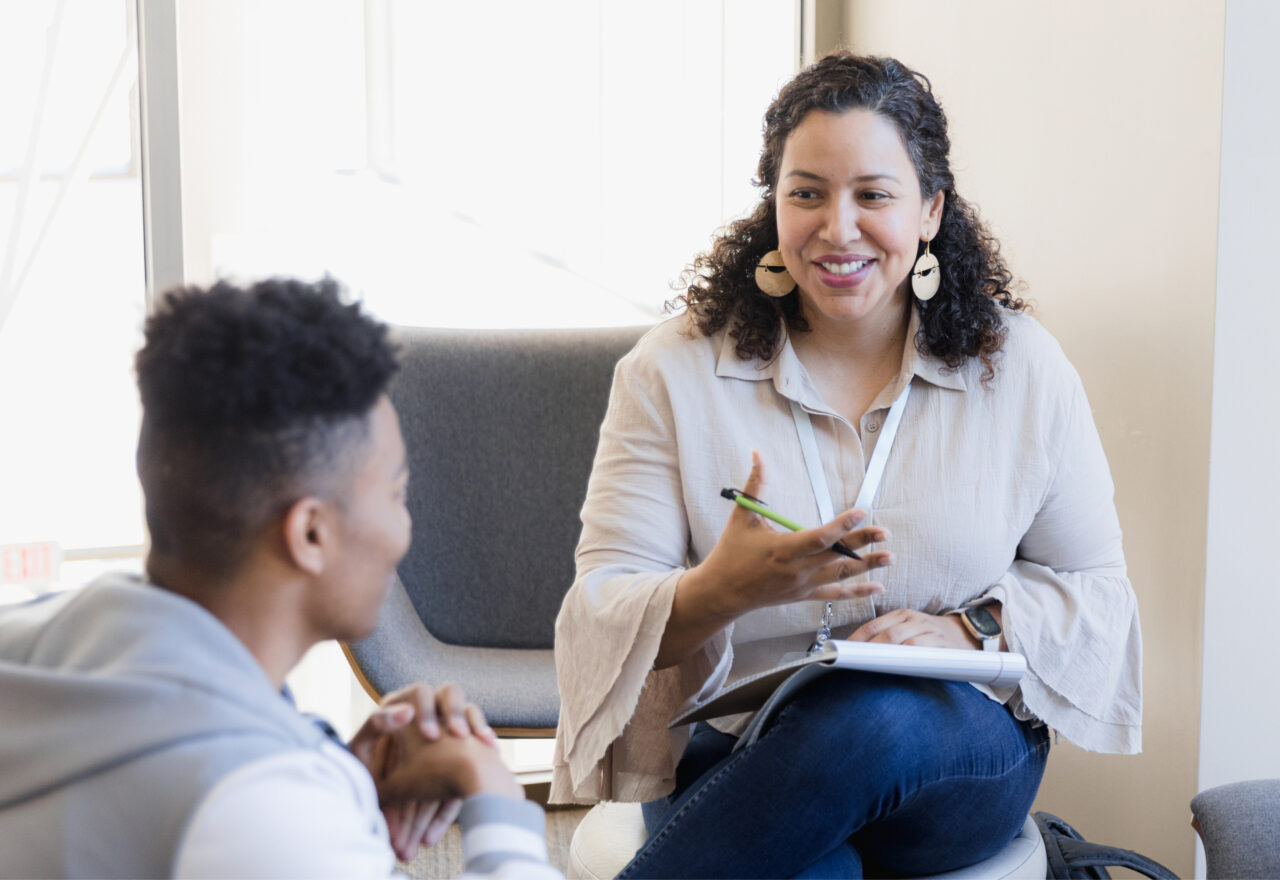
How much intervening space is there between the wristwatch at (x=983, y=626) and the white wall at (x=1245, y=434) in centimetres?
37

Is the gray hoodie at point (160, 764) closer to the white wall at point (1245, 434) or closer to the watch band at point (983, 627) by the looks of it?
the watch band at point (983, 627)

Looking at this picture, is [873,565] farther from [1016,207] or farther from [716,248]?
[1016,207]

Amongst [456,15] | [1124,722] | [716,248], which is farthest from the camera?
[456,15]

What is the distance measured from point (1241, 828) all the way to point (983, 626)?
355 mm

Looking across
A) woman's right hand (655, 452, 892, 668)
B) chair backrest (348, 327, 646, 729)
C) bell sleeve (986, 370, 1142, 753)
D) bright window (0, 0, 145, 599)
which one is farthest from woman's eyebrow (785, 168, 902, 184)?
bright window (0, 0, 145, 599)

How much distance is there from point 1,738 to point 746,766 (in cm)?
80

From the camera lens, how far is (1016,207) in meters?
2.20

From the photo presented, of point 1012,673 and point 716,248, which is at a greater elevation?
point 716,248

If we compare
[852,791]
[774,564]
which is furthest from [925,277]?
[852,791]

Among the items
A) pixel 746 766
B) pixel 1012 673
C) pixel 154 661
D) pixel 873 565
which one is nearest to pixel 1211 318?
pixel 1012 673

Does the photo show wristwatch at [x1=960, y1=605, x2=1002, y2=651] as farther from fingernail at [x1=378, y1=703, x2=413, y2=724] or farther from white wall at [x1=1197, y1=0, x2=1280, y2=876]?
fingernail at [x1=378, y1=703, x2=413, y2=724]

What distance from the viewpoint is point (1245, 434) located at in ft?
5.62

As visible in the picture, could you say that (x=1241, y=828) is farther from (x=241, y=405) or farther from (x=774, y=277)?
(x=241, y=405)

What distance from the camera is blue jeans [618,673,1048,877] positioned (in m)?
1.36
